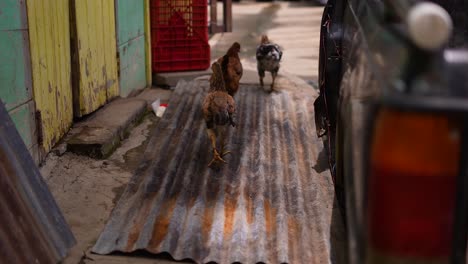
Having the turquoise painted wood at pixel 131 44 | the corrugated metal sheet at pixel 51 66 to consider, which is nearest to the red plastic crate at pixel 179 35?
the turquoise painted wood at pixel 131 44

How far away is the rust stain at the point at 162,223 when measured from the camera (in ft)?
12.1

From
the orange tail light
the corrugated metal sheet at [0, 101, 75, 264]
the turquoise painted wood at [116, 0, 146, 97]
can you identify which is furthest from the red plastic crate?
the orange tail light

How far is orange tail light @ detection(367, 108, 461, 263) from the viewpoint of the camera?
1.65 m

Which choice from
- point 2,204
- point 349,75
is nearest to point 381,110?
point 349,75

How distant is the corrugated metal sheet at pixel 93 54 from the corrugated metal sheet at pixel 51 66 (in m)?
0.12

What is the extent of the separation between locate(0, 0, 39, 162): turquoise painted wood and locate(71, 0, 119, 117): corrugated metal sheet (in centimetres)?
114

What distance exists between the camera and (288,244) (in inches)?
147

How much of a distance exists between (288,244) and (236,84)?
328cm

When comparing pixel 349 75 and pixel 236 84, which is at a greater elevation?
pixel 349 75

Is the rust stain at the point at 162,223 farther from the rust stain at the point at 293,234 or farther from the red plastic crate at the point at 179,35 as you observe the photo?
the red plastic crate at the point at 179,35

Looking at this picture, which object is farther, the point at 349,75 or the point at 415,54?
the point at 349,75

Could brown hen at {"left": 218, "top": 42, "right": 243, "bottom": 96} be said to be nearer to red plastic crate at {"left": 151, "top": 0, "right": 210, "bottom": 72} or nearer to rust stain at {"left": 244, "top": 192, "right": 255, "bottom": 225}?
red plastic crate at {"left": 151, "top": 0, "right": 210, "bottom": 72}

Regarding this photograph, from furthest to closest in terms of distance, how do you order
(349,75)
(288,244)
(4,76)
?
1. (4,76)
2. (288,244)
3. (349,75)

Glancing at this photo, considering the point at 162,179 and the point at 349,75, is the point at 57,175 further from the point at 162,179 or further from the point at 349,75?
the point at 349,75
